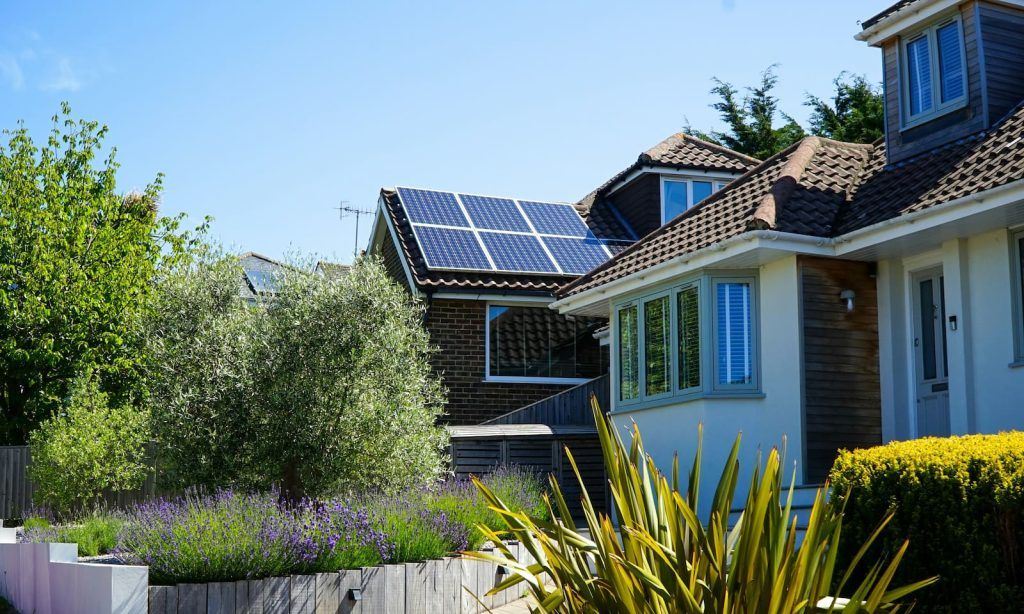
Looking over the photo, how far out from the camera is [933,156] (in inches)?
563

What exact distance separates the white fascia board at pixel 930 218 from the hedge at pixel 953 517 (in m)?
4.50

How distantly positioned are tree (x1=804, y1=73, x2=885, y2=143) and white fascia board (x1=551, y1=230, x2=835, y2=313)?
1681 centimetres

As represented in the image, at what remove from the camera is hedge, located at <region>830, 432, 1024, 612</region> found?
679cm

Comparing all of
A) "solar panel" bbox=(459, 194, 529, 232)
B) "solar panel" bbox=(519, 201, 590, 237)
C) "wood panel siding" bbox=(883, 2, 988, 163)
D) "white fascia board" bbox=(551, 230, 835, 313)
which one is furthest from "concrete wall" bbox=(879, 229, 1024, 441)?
"solar panel" bbox=(459, 194, 529, 232)

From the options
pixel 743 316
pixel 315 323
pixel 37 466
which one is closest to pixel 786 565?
pixel 315 323

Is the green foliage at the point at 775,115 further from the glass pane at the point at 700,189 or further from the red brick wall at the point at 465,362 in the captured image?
the red brick wall at the point at 465,362

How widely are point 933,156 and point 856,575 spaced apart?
8.26 metres

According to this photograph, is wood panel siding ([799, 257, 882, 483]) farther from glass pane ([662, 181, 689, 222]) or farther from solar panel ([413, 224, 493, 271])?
glass pane ([662, 181, 689, 222])

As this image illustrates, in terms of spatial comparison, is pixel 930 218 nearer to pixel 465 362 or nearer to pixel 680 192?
pixel 465 362

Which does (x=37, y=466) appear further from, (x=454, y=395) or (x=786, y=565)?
(x=786, y=565)

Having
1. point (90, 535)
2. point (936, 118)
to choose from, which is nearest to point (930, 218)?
point (936, 118)

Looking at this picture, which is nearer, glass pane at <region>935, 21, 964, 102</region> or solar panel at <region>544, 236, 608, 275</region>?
glass pane at <region>935, 21, 964, 102</region>

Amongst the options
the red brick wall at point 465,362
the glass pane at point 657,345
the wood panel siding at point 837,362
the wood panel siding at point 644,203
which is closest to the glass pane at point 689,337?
the glass pane at point 657,345

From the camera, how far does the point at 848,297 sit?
1408 cm
